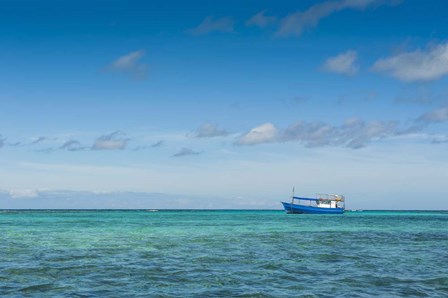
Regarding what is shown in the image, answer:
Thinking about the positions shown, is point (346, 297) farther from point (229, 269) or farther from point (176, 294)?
point (229, 269)

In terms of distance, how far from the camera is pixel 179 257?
96.0 feet

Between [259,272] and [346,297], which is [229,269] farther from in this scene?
[346,297]

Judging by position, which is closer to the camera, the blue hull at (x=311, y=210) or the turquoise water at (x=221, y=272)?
the turquoise water at (x=221, y=272)

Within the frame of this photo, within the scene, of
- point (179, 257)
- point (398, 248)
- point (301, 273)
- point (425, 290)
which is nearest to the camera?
point (425, 290)

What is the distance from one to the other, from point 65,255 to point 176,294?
554 inches

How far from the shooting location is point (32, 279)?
68.8ft

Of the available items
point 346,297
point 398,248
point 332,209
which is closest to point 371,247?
point 398,248

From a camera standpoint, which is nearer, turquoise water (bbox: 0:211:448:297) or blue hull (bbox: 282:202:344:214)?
turquoise water (bbox: 0:211:448:297)

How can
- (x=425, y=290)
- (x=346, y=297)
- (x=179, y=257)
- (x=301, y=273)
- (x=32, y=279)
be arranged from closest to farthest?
(x=346, y=297)
(x=425, y=290)
(x=32, y=279)
(x=301, y=273)
(x=179, y=257)

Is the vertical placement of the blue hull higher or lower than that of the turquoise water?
higher

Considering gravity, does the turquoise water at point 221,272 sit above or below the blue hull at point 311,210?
below

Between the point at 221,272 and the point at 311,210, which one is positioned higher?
the point at 311,210

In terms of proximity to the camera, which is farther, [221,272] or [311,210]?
[311,210]

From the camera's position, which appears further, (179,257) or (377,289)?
(179,257)
